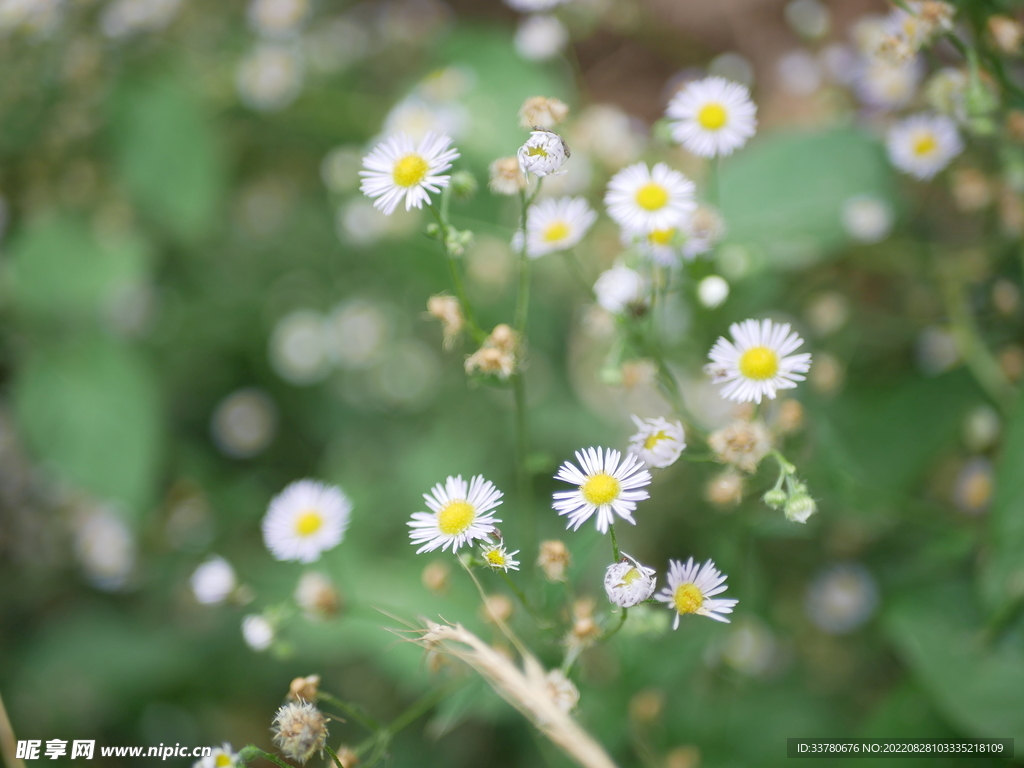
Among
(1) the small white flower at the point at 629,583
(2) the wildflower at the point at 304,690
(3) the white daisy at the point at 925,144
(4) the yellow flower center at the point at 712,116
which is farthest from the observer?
(3) the white daisy at the point at 925,144

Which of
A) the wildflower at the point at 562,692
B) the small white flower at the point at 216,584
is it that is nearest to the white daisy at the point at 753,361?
the wildflower at the point at 562,692

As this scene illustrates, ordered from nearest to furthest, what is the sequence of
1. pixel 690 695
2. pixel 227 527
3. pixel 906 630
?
pixel 906 630 < pixel 690 695 < pixel 227 527

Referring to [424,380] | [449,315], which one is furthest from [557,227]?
[424,380]

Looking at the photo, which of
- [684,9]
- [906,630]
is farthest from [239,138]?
[906,630]

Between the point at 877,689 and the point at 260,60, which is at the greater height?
the point at 260,60

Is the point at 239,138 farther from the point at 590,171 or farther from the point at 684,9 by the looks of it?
the point at 684,9

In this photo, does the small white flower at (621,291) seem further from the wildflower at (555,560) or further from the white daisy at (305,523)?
the white daisy at (305,523)

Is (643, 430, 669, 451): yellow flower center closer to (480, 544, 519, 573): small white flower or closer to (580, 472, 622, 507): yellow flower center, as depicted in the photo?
(580, 472, 622, 507): yellow flower center
